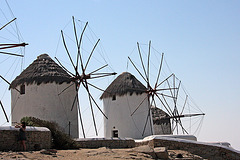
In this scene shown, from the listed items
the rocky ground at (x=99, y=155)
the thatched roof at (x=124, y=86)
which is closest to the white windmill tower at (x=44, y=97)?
the thatched roof at (x=124, y=86)

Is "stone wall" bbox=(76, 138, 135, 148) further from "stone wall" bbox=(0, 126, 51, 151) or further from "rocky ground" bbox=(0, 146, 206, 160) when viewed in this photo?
"rocky ground" bbox=(0, 146, 206, 160)

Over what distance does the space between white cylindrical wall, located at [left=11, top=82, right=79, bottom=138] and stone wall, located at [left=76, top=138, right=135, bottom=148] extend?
4055mm

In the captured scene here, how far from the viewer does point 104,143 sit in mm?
19656

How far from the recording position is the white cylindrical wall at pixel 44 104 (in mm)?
22891

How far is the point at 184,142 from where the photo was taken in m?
19.0

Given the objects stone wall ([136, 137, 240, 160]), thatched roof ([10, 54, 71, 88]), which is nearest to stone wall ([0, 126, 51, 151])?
stone wall ([136, 137, 240, 160])

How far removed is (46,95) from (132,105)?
7.07m

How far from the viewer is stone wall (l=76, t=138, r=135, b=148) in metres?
19.2

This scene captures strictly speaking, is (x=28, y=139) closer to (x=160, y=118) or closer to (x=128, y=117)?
(x=128, y=117)

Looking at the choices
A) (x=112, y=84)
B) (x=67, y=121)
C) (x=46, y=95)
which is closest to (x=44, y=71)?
(x=46, y=95)

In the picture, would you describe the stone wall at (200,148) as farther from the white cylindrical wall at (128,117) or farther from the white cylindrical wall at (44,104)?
the white cylindrical wall at (128,117)

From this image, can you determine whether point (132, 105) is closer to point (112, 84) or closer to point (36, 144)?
point (112, 84)

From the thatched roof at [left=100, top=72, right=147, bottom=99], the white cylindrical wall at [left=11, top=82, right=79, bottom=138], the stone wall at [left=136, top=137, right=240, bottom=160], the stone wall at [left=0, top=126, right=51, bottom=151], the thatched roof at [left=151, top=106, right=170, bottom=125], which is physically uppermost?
A: the thatched roof at [left=100, top=72, right=147, bottom=99]

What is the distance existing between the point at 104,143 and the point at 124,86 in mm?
9175
